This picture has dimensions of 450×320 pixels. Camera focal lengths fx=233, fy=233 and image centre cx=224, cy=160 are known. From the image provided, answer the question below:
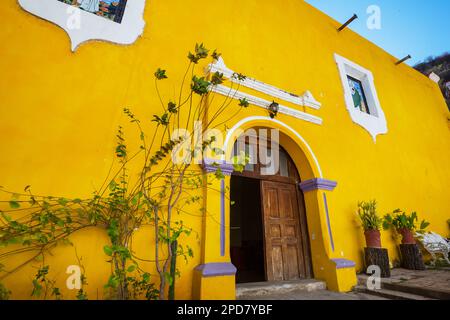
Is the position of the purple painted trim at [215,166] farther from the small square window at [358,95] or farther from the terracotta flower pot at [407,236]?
the small square window at [358,95]

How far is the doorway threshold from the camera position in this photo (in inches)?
116

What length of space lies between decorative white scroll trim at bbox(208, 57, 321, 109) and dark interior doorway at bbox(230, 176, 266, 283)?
2.23m

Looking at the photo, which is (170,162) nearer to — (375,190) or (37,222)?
(37,222)

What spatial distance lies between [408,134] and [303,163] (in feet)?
14.9

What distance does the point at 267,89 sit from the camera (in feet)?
13.3

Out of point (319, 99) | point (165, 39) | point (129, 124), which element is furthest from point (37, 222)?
point (319, 99)

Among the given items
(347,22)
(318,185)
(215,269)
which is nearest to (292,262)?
(318,185)

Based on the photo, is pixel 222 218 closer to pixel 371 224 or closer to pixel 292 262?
pixel 292 262

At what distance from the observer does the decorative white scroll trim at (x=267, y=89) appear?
11.8 ft

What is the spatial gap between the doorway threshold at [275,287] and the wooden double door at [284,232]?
233mm

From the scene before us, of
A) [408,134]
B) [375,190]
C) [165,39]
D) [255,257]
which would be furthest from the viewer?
[408,134]

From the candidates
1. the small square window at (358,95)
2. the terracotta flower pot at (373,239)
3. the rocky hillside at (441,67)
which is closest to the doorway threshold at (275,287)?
the terracotta flower pot at (373,239)

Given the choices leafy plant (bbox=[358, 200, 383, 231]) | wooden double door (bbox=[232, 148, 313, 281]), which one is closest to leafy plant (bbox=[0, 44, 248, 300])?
wooden double door (bbox=[232, 148, 313, 281])
